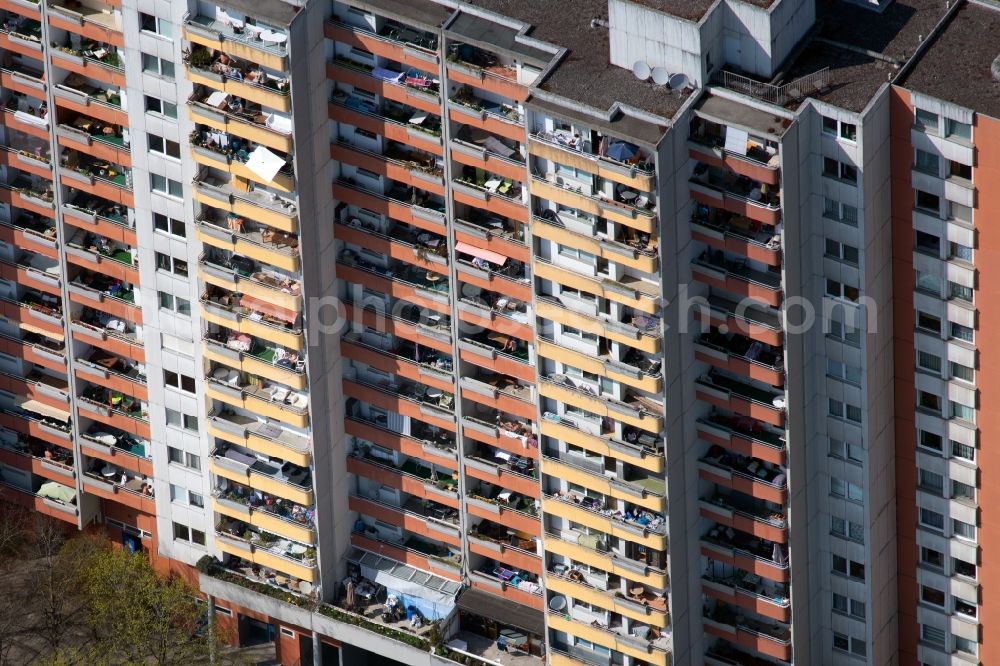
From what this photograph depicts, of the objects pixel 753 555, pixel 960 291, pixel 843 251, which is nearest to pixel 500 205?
pixel 843 251

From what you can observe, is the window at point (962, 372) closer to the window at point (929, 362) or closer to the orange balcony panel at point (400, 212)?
the window at point (929, 362)

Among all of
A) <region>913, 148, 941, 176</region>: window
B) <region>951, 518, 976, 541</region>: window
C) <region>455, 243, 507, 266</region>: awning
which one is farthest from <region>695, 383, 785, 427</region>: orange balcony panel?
<region>913, 148, 941, 176</region>: window

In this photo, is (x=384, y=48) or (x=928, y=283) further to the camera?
(x=384, y=48)

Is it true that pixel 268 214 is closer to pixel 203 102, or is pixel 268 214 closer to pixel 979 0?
pixel 203 102

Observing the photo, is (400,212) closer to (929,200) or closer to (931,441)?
(929,200)

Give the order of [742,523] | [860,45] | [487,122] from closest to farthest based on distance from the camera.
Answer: [860,45]
[487,122]
[742,523]

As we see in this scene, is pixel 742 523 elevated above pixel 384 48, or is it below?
below

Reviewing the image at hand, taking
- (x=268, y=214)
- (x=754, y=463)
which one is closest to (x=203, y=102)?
(x=268, y=214)
